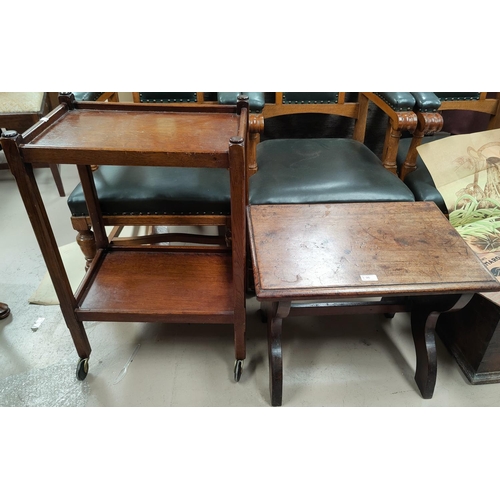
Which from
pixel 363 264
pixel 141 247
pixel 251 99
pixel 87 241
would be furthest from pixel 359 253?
pixel 87 241

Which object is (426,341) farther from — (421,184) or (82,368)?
(82,368)

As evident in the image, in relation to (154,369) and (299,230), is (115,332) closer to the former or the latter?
(154,369)

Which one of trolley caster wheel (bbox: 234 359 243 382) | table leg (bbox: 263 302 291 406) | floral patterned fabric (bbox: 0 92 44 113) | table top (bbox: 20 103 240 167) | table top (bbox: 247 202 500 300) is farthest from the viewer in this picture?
floral patterned fabric (bbox: 0 92 44 113)

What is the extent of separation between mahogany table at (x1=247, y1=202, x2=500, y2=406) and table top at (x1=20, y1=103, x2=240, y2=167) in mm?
320

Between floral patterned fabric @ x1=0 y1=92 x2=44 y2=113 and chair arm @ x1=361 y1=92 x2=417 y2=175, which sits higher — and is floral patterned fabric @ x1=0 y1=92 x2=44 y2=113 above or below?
below

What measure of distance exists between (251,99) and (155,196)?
0.46 meters

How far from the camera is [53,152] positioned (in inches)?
37.5

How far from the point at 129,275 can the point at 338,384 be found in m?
0.82

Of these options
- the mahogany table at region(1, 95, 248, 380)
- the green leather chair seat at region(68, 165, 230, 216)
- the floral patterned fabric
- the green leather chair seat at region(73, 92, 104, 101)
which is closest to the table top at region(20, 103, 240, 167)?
the mahogany table at region(1, 95, 248, 380)

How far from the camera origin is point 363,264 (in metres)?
1.12

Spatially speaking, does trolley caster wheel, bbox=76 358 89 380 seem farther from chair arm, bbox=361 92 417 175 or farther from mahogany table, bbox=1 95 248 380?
chair arm, bbox=361 92 417 175

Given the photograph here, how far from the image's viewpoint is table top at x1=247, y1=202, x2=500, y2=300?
41.6 inches

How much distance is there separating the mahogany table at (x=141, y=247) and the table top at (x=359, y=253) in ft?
0.45

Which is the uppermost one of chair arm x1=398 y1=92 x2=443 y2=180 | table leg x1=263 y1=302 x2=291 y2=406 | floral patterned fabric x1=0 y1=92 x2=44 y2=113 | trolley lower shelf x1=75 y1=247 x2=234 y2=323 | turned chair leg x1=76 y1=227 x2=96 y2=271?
chair arm x1=398 y1=92 x2=443 y2=180
